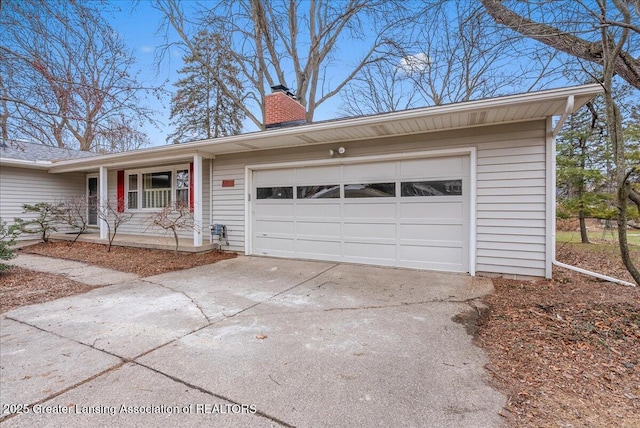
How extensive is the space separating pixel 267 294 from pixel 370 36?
12075 mm

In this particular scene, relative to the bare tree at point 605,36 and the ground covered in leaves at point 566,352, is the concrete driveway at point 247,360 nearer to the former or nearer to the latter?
the ground covered in leaves at point 566,352

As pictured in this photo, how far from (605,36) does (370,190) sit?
3.83 m

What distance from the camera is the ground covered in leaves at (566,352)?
1.87m

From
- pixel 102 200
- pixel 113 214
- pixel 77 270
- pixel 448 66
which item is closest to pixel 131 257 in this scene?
pixel 77 270

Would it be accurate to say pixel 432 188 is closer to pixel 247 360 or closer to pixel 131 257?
pixel 247 360

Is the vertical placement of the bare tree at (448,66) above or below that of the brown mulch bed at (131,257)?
above

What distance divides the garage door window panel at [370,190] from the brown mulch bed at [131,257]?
130 inches

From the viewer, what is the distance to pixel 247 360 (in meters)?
2.53

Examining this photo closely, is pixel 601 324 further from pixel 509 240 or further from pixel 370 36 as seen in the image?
pixel 370 36

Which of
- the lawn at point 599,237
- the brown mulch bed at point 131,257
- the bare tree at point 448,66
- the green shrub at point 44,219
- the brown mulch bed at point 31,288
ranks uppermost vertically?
the bare tree at point 448,66

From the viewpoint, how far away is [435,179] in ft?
18.3

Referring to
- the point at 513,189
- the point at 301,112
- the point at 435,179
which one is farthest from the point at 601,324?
the point at 301,112

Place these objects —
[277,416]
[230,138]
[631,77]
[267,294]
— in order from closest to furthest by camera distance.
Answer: [277,416] < [267,294] < [631,77] < [230,138]

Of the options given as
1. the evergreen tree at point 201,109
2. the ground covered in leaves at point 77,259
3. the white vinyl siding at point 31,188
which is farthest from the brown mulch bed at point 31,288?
the evergreen tree at point 201,109
